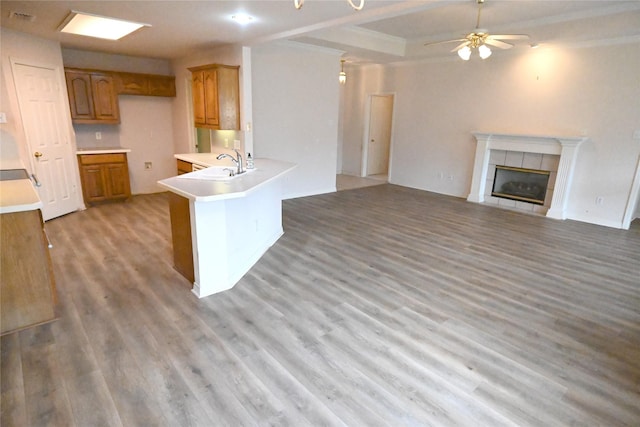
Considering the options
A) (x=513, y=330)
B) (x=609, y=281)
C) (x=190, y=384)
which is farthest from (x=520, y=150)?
(x=190, y=384)

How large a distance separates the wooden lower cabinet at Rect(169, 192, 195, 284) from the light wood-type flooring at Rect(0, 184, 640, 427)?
16cm

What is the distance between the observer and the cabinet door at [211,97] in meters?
4.89

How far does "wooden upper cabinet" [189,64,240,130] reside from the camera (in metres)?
4.86

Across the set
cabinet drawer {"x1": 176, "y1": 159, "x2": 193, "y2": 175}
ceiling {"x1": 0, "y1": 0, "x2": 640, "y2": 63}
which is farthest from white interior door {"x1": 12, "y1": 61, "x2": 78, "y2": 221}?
cabinet drawer {"x1": 176, "y1": 159, "x2": 193, "y2": 175}

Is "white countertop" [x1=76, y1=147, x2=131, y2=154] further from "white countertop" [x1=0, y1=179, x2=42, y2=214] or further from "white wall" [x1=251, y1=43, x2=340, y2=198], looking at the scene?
"white countertop" [x1=0, y1=179, x2=42, y2=214]

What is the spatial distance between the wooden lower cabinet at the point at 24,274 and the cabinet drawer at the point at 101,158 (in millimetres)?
3392

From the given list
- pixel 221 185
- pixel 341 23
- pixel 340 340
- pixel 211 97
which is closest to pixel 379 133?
pixel 211 97

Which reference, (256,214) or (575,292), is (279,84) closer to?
(256,214)

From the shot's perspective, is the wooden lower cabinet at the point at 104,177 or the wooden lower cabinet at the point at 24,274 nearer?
the wooden lower cabinet at the point at 24,274

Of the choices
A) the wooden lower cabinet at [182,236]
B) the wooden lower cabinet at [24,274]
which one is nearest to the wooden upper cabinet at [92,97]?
the wooden lower cabinet at [182,236]

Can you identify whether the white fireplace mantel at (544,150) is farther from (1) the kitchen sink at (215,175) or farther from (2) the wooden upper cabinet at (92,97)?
(2) the wooden upper cabinet at (92,97)

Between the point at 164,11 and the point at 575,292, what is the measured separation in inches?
185

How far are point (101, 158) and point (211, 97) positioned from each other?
85.5 inches

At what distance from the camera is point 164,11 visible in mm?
3414
